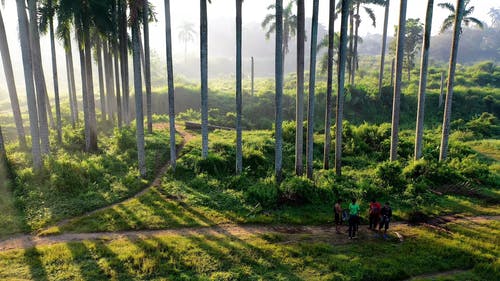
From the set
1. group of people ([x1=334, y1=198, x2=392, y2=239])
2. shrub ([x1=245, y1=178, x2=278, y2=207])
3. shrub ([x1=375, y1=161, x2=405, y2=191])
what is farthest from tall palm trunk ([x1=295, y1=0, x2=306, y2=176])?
group of people ([x1=334, y1=198, x2=392, y2=239])

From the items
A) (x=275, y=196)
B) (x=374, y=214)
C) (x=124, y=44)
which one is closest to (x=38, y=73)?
(x=124, y=44)

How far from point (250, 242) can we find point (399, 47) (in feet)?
42.6

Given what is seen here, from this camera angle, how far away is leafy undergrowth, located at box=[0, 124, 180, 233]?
1441 cm

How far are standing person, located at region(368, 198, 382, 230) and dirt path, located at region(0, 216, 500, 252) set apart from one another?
342 mm

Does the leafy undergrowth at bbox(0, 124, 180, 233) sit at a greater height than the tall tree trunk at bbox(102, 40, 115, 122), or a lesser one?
lesser

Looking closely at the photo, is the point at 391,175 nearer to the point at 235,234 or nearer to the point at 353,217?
the point at 353,217

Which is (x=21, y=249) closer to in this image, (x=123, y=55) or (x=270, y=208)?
(x=270, y=208)

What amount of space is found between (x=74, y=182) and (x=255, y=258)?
415 inches

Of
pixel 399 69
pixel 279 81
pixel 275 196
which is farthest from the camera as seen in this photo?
pixel 399 69

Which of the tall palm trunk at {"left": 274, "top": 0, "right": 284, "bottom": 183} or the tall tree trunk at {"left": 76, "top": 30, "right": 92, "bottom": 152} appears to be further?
the tall tree trunk at {"left": 76, "top": 30, "right": 92, "bottom": 152}

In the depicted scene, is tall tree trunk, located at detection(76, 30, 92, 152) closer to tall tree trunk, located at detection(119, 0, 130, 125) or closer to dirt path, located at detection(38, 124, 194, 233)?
tall tree trunk, located at detection(119, 0, 130, 125)

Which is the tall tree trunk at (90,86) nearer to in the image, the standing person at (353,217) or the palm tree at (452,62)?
the standing person at (353,217)

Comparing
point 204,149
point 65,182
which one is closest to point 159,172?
point 204,149

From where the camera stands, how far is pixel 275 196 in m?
15.4
